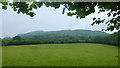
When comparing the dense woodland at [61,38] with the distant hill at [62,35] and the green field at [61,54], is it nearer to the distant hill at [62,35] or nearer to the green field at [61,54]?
the distant hill at [62,35]

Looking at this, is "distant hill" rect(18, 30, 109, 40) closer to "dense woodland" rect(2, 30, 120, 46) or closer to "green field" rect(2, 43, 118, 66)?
"dense woodland" rect(2, 30, 120, 46)

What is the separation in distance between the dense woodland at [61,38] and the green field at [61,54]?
18cm

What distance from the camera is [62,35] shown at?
198 cm

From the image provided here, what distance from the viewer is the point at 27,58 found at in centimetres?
232

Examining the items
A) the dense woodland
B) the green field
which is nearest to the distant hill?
the dense woodland

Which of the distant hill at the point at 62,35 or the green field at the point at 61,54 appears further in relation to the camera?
the green field at the point at 61,54

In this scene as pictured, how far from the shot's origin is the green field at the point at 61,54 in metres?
2.22

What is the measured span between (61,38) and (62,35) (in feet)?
0.19

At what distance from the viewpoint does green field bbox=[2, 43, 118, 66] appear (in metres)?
2.22

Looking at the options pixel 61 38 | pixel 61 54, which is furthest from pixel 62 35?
pixel 61 54

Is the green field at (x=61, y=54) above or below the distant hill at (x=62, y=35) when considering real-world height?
below

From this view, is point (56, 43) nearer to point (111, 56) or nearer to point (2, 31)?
point (2, 31)

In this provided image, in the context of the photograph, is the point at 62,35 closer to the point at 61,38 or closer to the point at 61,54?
the point at 61,38

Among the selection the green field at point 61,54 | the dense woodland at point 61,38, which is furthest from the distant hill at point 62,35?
the green field at point 61,54
